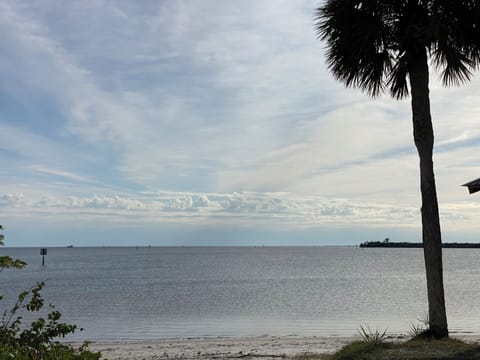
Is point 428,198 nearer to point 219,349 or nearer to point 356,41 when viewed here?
point 356,41

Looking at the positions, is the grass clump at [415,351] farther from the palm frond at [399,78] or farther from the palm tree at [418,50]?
the palm frond at [399,78]

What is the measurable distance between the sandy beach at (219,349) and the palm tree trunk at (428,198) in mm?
4001

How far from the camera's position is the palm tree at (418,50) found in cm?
1041

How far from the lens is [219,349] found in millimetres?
15195

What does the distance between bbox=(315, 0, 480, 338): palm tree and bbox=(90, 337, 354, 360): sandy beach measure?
15.6 ft

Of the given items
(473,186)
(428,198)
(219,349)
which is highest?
(473,186)

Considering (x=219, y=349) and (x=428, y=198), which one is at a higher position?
(x=428, y=198)

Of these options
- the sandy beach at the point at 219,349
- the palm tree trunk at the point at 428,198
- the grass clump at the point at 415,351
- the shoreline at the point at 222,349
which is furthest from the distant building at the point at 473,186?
the sandy beach at the point at 219,349

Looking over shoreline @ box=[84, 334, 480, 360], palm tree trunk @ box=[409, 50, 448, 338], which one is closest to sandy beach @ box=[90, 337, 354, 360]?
shoreline @ box=[84, 334, 480, 360]

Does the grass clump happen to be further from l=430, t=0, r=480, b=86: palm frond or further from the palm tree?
l=430, t=0, r=480, b=86: palm frond

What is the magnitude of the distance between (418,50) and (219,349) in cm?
979

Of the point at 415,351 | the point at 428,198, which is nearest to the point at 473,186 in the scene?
the point at 428,198

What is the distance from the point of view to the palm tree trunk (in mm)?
10336

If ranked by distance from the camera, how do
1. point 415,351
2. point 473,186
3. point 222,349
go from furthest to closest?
1. point 222,349
2. point 473,186
3. point 415,351
